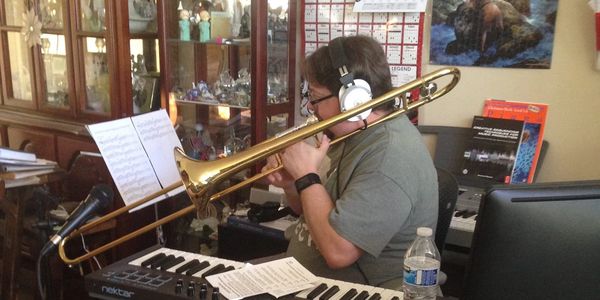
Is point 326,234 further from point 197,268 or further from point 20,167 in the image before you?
point 20,167

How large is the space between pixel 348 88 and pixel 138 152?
0.83 meters

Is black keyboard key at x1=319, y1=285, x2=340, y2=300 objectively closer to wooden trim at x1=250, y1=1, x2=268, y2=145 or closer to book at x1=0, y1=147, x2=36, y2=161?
wooden trim at x1=250, y1=1, x2=268, y2=145

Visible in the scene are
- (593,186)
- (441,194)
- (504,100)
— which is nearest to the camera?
(593,186)

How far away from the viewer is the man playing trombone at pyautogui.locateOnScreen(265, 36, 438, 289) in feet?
3.94

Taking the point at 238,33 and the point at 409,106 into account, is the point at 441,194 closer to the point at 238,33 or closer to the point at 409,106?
the point at 409,106

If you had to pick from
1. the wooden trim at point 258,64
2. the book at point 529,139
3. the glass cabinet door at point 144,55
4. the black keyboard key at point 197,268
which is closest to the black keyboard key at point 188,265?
the black keyboard key at point 197,268

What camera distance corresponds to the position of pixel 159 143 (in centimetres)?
190

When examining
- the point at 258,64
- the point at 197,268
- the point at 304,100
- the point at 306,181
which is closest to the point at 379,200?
the point at 306,181

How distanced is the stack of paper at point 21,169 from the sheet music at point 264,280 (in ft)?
4.46

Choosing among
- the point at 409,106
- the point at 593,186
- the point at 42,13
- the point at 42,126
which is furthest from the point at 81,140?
the point at 593,186

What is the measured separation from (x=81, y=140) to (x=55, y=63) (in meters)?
0.44

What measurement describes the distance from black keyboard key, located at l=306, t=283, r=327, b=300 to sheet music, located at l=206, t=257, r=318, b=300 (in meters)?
0.02

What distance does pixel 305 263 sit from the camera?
4.54 feet

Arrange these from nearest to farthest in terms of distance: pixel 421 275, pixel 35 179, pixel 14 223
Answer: pixel 421 275 → pixel 14 223 → pixel 35 179
